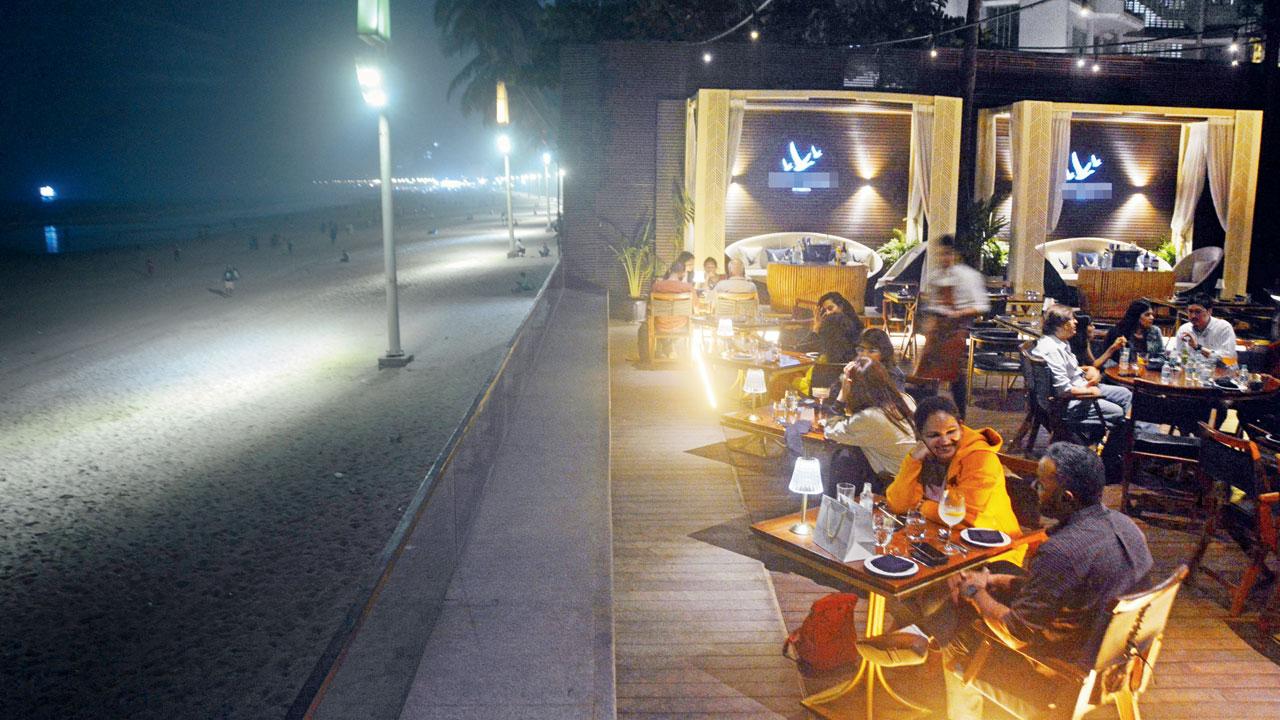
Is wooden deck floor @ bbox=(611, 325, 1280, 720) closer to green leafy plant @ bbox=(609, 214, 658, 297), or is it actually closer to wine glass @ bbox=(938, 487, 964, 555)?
wine glass @ bbox=(938, 487, 964, 555)

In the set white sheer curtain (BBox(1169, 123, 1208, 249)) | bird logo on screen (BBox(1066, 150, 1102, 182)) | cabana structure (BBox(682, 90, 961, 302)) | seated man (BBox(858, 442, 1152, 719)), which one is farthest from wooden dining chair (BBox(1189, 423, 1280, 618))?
white sheer curtain (BBox(1169, 123, 1208, 249))

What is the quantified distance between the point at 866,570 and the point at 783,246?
16.3 m

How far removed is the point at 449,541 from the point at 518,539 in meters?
1.24

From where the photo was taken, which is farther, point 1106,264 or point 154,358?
point 1106,264

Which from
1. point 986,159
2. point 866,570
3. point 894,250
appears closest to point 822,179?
point 894,250

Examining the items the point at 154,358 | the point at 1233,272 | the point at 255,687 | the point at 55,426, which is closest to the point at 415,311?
the point at 154,358

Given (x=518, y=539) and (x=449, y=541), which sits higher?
(x=449, y=541)

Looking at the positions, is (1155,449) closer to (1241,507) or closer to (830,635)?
(1241,507)

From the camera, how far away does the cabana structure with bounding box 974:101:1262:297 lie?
56.4 ft

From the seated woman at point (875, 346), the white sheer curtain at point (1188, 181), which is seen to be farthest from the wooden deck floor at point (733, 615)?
the white sheer curtain at point (1188, 181)

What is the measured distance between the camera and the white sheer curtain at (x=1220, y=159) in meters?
18.2

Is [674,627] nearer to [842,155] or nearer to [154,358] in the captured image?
[154,358]

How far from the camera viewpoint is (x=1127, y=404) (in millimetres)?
8102

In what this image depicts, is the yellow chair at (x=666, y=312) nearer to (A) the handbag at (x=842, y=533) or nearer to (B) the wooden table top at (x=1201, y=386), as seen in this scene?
(B) the wooden table top at (x=1201, y=386)
